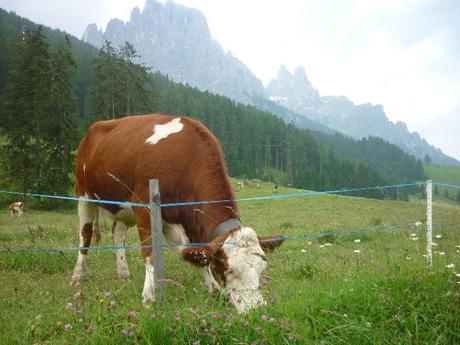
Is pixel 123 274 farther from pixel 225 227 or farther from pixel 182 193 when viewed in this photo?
pixel 225 227

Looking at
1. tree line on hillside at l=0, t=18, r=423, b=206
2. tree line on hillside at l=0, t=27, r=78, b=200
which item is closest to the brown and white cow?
tree line on hillside at l=0, t=18, r=423, b=206

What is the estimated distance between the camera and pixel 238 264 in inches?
180

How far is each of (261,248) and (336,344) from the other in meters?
1.69

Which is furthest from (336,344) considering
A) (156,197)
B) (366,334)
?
(156,197)

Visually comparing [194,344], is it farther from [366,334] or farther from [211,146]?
[211,146]

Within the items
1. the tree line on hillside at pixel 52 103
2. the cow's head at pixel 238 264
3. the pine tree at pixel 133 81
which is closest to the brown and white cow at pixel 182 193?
the cow's head at pixel 238 264

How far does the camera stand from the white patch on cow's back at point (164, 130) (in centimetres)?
666

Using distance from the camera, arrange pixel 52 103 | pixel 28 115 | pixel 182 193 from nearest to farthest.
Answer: pixel 182 193, pixel 52 103, pixel 28 115

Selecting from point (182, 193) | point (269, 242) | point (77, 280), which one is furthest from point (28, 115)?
point (269, 242)

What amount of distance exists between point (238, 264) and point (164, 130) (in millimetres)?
3108

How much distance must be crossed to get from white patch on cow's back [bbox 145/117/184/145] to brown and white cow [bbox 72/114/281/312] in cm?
2

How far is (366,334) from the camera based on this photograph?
3.52 m

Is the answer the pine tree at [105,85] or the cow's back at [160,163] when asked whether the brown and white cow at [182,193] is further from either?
the pine tree at [105,85]

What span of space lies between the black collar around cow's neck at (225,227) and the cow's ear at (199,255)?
0.36m
